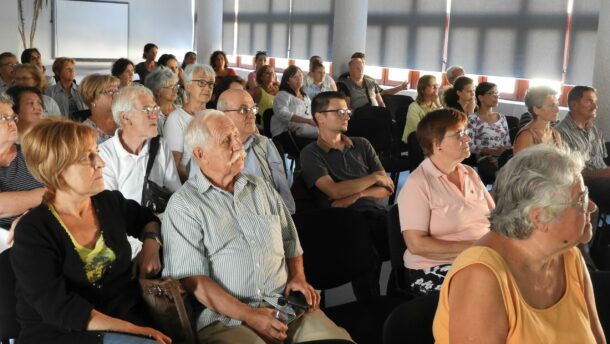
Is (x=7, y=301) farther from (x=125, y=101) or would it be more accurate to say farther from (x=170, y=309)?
(x=125, y=101)

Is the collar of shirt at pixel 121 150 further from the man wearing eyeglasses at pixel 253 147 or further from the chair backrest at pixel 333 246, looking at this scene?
the chair backrest at pixel 333 246

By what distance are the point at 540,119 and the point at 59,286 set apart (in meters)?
3.91

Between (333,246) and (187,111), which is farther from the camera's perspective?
(187,111)

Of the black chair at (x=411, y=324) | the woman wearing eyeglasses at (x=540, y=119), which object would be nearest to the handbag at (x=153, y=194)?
the black chair at (x=411, y=324)

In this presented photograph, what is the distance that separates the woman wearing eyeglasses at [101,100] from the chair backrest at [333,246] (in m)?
2.04

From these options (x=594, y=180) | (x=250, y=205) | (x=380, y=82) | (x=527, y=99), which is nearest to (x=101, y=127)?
(x=250, y=205)

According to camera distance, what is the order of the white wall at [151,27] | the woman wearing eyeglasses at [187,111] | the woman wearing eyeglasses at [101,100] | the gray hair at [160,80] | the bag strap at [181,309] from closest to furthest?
the bag strap at [181,309]
the woman wearing eyeglasses at [187,111]
the woman wearing eyeglasses at [101,100]
the gray hair at [160,80]
the white wall at [151,27]

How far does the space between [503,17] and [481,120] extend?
12.2 feet

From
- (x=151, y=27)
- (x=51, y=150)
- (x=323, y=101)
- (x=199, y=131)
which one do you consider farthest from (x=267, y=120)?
(x=151, y=27)

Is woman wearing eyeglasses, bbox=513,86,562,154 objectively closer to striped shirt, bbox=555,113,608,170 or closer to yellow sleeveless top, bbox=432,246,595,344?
striped shirt, bbox=555,113,608,170

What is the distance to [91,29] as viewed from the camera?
55.1 feet

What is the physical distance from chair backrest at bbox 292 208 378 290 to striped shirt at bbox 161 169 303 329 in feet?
1.04

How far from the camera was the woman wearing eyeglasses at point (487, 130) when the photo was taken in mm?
6504

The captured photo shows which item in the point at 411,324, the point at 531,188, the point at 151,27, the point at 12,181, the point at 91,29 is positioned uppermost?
the point at 151,27
